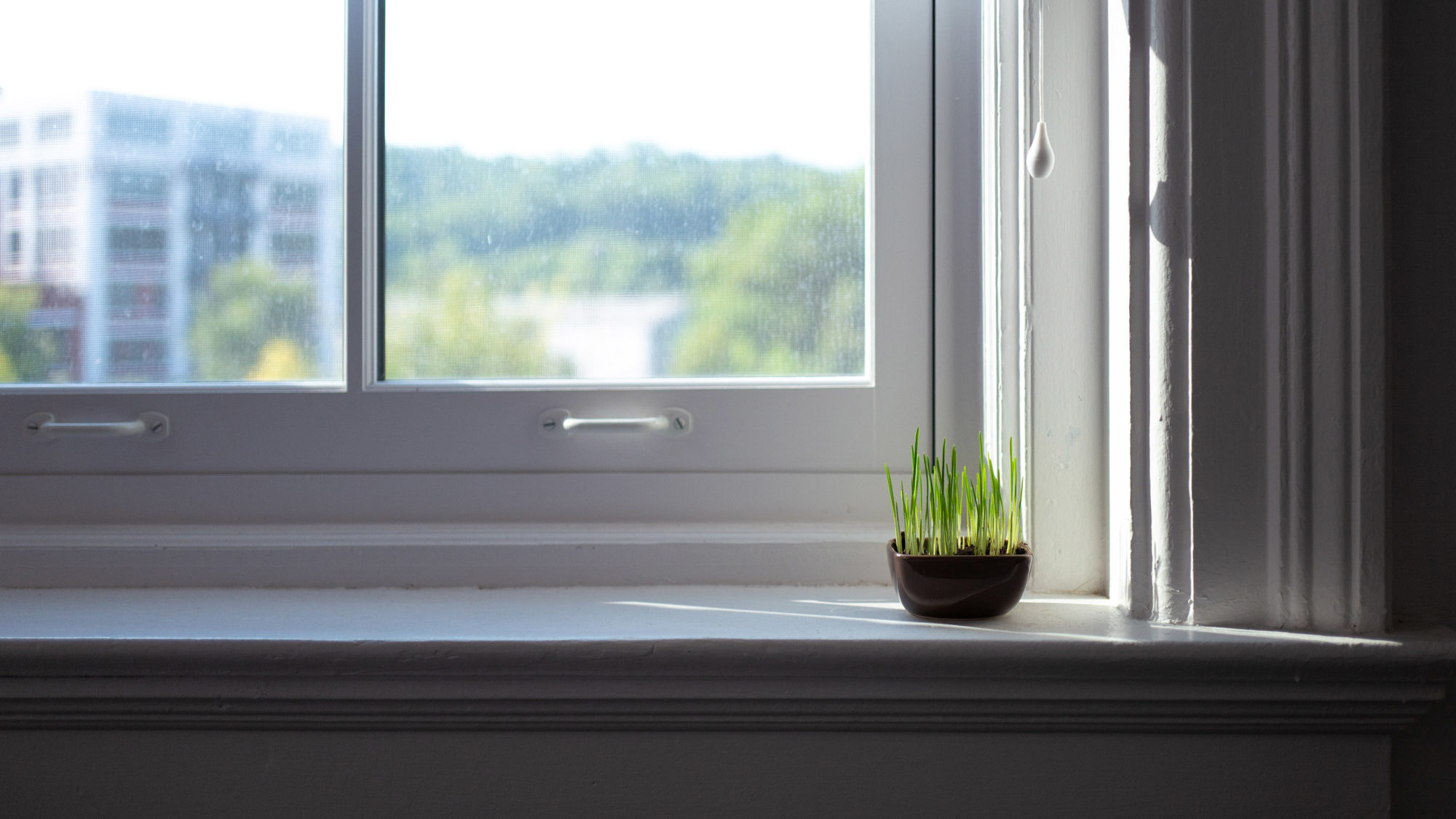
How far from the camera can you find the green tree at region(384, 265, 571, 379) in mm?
942

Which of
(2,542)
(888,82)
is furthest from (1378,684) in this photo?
(2,542)

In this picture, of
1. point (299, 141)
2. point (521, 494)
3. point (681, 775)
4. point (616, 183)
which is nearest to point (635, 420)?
point (521, 494)

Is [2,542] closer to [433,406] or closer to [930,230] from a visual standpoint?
[433,406]

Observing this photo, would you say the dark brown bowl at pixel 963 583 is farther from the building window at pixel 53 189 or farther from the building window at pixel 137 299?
the building window at pixel 53 189

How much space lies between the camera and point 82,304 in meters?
0.95

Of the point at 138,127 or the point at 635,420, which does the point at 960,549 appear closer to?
the point at 635,420

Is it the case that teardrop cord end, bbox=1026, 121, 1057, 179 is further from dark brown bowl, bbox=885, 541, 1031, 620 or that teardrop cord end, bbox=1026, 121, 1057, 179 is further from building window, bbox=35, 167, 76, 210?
building window, bbox=35, 167, 76, 210

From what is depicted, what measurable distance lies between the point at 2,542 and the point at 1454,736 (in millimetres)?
1237

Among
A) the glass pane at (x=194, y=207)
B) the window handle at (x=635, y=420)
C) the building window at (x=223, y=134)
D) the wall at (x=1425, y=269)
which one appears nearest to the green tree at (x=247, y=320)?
the glass pane at (x=194, y=207)

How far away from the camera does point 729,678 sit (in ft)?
2.21

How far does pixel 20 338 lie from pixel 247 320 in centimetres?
23

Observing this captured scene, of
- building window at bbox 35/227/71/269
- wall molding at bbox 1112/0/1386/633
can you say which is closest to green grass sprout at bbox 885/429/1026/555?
wall molding at bbox 1112/0/1386/633

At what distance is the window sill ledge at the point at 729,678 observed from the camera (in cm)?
66

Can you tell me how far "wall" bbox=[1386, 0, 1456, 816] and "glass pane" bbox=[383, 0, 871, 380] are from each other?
0.44m
